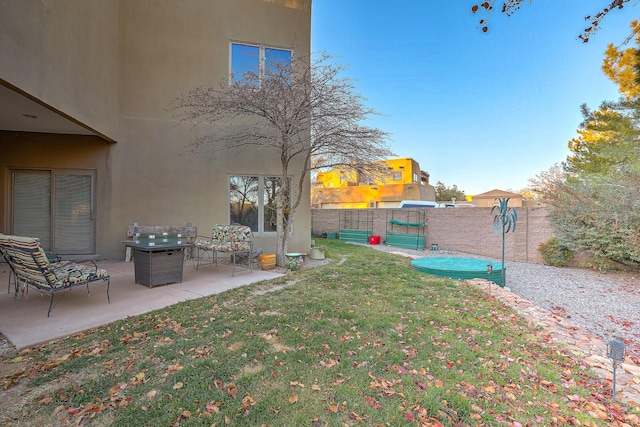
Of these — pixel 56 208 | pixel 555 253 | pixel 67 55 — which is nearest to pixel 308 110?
pixel 67 55

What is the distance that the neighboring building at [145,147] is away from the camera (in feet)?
23.0

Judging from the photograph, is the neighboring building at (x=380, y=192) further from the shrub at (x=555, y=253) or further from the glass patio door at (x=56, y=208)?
the glass patio door at (x=56, y=208)

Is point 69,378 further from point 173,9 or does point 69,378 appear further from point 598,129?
point 598,129

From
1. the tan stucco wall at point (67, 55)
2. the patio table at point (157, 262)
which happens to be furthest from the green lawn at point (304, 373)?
the tan stucco wall at point (67, 55)

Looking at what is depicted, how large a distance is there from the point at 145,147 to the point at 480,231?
11.3 m

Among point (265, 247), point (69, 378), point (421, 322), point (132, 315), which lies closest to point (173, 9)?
point (265, 247)

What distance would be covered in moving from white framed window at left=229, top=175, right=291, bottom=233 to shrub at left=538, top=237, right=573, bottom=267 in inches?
323

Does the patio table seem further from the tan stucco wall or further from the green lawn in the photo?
the tan stucco wall

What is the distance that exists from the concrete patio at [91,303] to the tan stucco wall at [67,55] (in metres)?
2.82

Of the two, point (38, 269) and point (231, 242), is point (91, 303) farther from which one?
point (231, 242)

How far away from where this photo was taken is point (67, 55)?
5000 millimetres

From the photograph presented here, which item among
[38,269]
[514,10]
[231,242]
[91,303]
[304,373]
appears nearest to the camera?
[514,10]

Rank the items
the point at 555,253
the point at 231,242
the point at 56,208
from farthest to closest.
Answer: the point at 555,253 → the point at 56,208 → the point at 231,242

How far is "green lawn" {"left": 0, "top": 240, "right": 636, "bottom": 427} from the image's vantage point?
6.75ft
